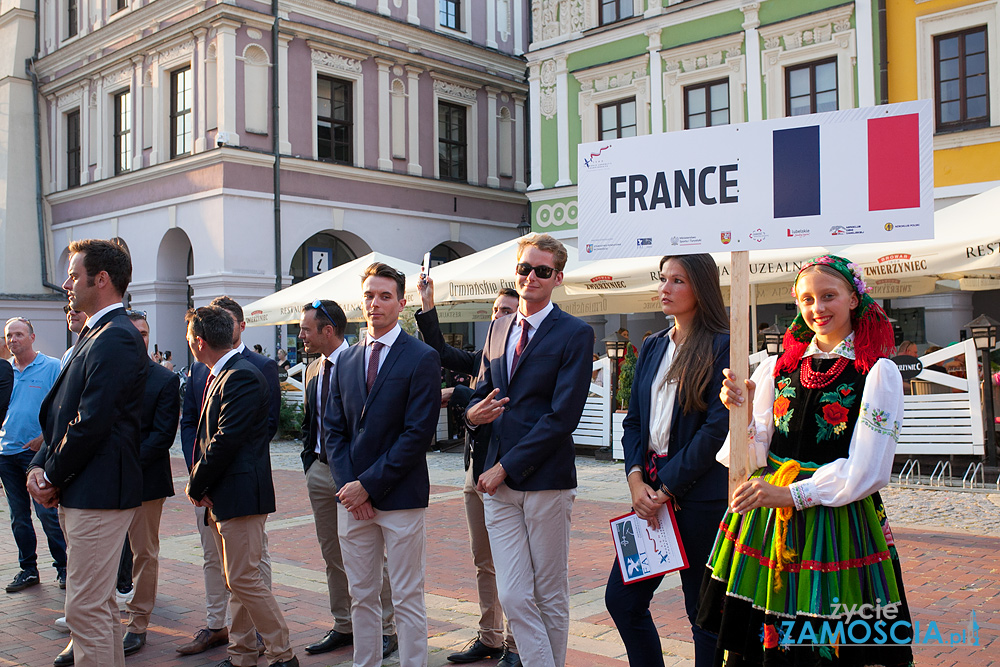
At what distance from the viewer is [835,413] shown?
2.89 m

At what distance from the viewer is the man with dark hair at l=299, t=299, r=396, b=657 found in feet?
16.0

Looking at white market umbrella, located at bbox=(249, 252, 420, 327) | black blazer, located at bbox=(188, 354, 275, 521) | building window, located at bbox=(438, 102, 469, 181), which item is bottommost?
black blazer, located at bbox=(188, 354, 275, 521)

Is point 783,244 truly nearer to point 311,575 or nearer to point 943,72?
point 311,575

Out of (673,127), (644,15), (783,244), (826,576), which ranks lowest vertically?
(826,576)

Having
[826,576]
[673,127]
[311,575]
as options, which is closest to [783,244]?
[826,576]

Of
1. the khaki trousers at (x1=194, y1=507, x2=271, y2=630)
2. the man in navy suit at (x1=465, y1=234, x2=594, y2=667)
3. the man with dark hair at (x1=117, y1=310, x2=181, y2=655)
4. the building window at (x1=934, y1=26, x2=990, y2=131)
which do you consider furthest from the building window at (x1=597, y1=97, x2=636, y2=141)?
the man in navy suit at (x1=465, y1=234, x2=594, y2=667)

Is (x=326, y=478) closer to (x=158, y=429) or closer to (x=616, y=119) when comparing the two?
(x=158, y=429)

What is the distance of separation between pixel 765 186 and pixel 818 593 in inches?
57.1

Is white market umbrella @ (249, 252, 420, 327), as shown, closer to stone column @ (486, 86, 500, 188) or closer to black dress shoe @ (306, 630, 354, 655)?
black dress shoe @ (306, 630, 354, 655)

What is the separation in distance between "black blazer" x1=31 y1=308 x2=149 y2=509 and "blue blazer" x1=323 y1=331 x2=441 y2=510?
902 millimetres

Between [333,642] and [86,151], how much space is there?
23168 millimetres

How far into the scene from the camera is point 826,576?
283cm

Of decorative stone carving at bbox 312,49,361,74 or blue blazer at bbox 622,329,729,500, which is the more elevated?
decorative stone carving at bbox 312,49,361,74

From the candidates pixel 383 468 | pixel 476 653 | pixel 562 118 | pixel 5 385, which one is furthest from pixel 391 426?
pixel 562 118
